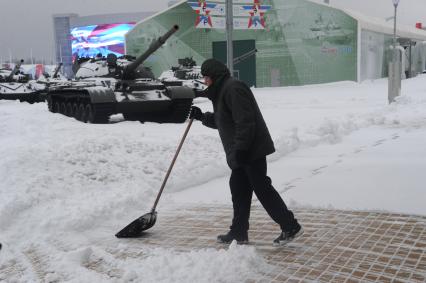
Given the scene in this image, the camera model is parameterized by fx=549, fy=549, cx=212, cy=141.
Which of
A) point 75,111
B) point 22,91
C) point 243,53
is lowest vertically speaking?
point 75,111

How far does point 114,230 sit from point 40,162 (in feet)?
7.33

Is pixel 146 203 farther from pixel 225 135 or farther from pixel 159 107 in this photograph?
pixel 159 107

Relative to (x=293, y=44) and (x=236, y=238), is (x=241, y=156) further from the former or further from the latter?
(x=293, y=44)

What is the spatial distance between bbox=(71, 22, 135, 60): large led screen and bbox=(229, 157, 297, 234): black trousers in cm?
7152

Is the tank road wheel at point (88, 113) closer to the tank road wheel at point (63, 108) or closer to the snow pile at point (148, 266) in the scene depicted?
the tank road wheel at point (63, 108)

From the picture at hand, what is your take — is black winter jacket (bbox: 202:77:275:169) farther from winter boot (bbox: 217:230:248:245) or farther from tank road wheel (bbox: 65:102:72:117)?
tank road wheel (bbox: 65:102:72:117)

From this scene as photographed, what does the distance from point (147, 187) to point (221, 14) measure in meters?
15.9

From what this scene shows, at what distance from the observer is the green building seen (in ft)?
122

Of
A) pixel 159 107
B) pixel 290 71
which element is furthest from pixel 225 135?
pixel 290 71

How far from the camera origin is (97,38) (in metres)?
74.8

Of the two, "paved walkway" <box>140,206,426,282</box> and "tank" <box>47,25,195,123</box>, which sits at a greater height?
"tank" <box>47,25,195,123</box>

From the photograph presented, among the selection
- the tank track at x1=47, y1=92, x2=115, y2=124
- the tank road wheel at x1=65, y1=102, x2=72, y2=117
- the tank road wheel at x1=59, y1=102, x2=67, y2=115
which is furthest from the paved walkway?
the tank road wheel at x1=59, y1=102, x2=67, y2=115

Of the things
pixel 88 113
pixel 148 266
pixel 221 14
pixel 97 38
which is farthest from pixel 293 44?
pixel 97 38

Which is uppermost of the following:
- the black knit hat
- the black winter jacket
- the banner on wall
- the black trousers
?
the banner on wall
